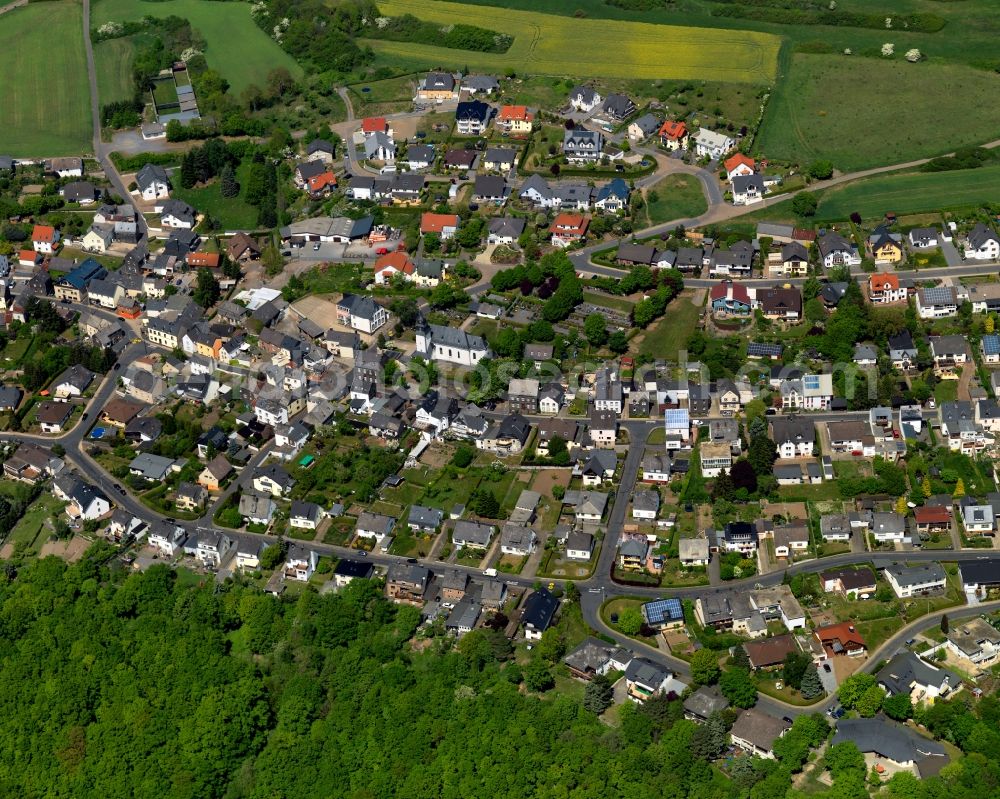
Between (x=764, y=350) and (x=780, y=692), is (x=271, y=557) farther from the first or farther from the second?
(x=764, y=350)

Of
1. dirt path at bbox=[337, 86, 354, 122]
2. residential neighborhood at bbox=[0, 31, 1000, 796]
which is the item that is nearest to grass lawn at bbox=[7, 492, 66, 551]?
residential neighborhood at bbox=[0, 31, 1000, 796]

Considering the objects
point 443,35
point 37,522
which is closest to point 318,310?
point 37,522

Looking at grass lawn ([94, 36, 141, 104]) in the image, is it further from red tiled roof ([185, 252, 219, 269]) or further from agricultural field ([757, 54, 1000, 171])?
agricultural field ([757, 54, 1000, 171])

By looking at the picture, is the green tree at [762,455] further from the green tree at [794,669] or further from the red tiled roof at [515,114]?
the red tiled roof at [515,114]

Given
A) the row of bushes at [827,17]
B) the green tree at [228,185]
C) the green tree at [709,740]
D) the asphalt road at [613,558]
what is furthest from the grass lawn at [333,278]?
the row of bushes at [827,17]

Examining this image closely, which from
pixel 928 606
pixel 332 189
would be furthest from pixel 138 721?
pixel 332 189

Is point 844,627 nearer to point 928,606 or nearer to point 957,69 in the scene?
point 928,606
